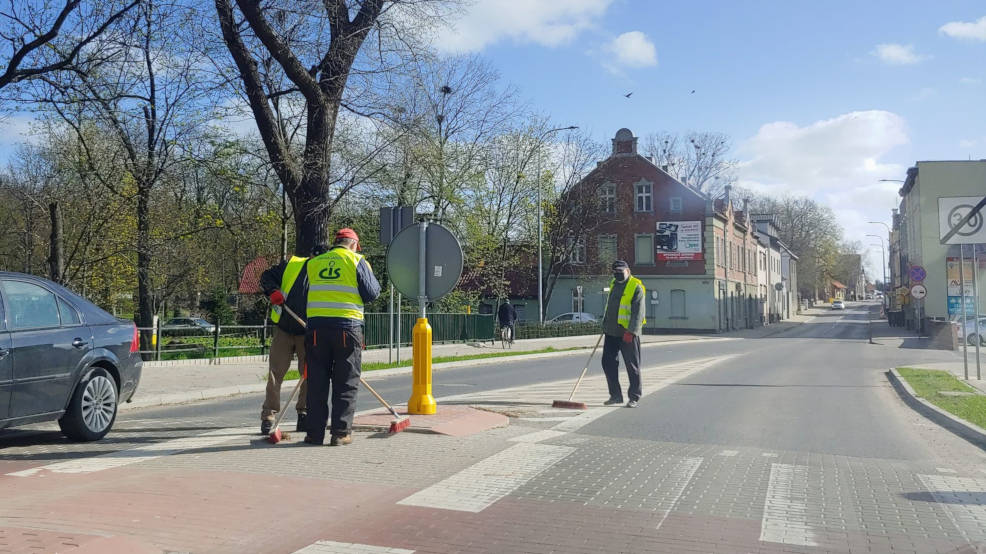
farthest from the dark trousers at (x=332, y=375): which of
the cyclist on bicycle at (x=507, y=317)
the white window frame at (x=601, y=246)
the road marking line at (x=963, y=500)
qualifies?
the white window frame at (x=601, y=246)

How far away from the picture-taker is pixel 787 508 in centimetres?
530

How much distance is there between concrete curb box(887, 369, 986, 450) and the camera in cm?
869

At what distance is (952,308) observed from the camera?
122 ft

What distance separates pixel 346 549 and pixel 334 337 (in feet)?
9.79

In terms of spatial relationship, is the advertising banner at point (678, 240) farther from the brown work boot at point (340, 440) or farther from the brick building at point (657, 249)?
the brown work boot at point (340, 440)

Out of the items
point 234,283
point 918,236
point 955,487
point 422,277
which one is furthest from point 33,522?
point 918,236

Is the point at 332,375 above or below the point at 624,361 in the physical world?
above

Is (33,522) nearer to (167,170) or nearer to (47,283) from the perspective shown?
(47,283)

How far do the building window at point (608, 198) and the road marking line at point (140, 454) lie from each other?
41105 mm

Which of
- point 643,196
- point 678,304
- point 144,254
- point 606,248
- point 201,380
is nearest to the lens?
point 201,380

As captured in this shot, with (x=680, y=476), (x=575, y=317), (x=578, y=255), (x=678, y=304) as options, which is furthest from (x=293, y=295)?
(x=678, y=304)

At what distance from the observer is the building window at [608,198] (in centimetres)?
4859

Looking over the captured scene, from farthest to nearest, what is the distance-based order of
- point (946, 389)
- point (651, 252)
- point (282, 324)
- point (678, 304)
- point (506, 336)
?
point (651, 252)
point (678, 304)
point (506, 336)
point (946, 389)
point (282, 324)

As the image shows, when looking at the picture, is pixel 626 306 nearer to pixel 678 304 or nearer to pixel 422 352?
pixel 422 352
